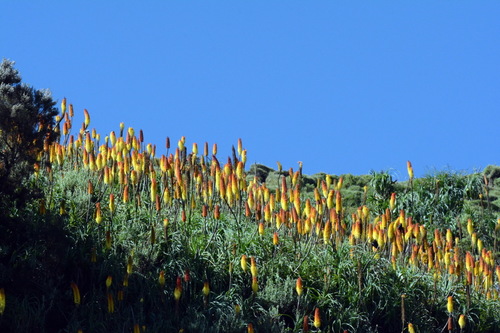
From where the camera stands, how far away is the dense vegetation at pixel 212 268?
7.95m

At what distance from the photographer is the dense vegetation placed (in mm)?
7949

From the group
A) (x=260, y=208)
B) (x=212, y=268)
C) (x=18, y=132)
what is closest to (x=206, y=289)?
(x=212, y=268)

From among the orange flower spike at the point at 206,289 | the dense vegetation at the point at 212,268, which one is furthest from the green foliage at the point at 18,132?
the orange flower spike at the point at 206,289

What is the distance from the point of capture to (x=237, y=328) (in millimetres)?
7820

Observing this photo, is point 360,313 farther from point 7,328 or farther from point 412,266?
point 7,328

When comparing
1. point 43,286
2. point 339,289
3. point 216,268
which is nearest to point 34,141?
point 43,286

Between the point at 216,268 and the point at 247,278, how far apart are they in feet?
1.17

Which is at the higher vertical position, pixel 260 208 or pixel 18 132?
pixel 18 132

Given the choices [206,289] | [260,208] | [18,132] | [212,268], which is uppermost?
[18,132]

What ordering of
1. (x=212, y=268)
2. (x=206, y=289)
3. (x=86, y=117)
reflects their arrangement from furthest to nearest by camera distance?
(x=86, y=117) → (x=212, y=268) → (x=206, y=289)

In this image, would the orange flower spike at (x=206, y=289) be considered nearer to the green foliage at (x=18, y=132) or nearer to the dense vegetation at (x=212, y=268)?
the dense vegetation at (x=212, y=268)

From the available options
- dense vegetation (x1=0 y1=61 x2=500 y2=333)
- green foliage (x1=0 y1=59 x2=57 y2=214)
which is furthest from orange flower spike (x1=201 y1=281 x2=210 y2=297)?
green foliage (x1=0 y1=59 x2=57 y2=214)

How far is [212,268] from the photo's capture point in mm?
8609

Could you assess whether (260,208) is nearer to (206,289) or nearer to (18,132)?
(206,289)
